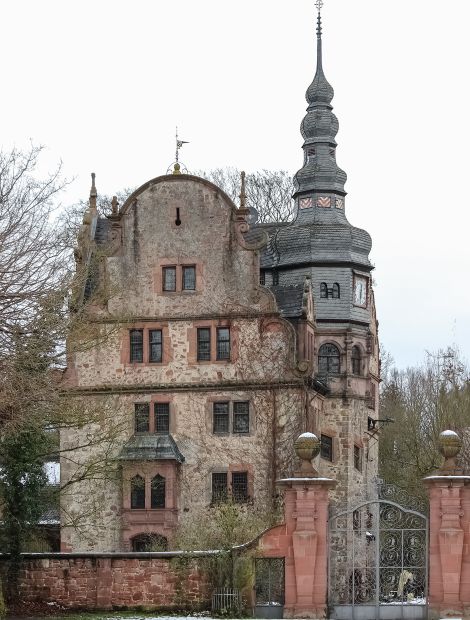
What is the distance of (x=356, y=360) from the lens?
5603 centimetres

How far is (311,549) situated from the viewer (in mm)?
33312

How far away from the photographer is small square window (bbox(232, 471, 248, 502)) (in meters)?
51.2

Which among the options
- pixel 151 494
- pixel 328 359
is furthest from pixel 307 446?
pixel 328 359

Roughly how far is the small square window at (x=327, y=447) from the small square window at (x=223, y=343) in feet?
15.5

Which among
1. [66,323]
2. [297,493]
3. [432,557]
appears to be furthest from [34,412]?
[432,557]

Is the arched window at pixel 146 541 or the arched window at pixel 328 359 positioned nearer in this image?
the arched window at pixel 146 541

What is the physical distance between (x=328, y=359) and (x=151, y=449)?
7655 millimetres

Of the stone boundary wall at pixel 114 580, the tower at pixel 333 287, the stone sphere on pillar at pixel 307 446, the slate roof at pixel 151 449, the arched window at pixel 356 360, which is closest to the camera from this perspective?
the stone sphere on pillar at pixel 307 446

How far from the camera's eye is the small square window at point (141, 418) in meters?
51.8

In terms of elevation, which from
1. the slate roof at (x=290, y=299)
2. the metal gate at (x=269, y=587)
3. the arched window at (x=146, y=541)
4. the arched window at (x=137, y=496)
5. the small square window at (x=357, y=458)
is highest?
the slate roof at (x=290, y=299)

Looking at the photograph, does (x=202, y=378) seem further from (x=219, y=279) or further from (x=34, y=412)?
(x=34, y=412)

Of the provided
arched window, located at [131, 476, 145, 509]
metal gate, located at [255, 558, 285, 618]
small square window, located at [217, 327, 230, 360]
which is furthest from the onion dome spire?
metal gate, located at [255, 558, 285, 618]

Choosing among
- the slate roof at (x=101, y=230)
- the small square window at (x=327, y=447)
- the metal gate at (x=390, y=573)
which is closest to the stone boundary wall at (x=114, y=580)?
the metal gate at (x=390, y=573)

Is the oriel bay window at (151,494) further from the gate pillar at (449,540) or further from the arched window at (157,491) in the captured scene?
the gate pillar at (449,540)
